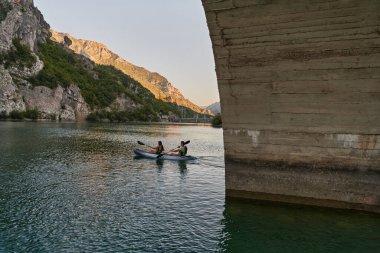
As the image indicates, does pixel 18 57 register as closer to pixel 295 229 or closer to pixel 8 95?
pixel 8 95

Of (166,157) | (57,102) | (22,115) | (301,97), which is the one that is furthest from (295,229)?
(57,102)

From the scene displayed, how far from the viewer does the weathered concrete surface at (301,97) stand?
29.3ft

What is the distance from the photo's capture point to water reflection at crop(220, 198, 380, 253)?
8.84m

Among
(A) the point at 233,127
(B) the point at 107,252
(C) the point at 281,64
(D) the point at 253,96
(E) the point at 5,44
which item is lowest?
(B) the point at 107,252

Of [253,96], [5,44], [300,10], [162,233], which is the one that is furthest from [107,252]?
[5,44]

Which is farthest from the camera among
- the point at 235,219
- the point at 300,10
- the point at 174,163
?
the point at 174,163

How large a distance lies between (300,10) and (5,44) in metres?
128

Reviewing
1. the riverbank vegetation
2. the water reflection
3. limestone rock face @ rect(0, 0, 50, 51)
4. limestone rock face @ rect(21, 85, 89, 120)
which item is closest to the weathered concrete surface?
the water reflection

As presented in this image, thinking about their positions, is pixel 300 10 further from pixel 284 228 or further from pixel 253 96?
pixel 284 228

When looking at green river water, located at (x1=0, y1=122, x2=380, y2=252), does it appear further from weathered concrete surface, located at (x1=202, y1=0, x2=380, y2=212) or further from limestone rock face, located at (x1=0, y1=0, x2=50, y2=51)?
limestone rock face, located at (x1=0, y1=0, x2=50, y2=51)

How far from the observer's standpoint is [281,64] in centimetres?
1001

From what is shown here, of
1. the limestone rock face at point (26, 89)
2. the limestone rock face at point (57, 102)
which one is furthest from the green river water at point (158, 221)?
the limestone rock face at point (57, 102)

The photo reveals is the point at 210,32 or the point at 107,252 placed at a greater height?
the point at 210,32

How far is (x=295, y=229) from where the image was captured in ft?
32.7
